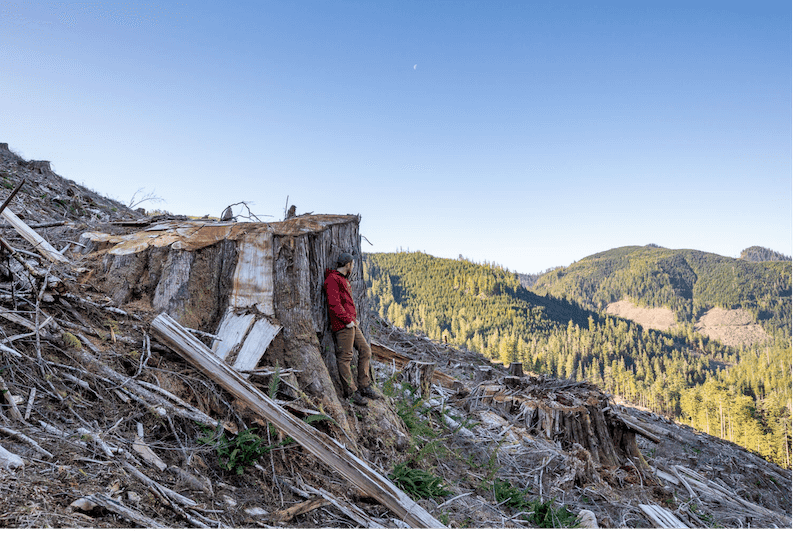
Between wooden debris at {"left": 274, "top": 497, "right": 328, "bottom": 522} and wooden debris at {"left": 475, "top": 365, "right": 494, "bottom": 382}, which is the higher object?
wooden debris at {"left": 274, "top": 497, "right": 328, "bottom": 522}

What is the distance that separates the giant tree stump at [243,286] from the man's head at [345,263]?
240 millimetres

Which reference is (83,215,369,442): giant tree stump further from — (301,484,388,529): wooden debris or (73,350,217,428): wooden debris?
(301,484,388,529): wooden debris

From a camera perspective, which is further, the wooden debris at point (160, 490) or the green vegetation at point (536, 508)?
the green vegetation at point (536, 508)

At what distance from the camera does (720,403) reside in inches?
3034

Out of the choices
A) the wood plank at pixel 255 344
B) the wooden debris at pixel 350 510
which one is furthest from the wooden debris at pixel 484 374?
the wooden debris at pixel 350 510

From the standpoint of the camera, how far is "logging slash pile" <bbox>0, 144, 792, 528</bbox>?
331 cm

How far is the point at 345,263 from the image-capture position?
596 cm

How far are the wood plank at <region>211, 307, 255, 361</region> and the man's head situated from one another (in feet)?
4.25

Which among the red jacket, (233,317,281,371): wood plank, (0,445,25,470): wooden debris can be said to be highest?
the red jacket

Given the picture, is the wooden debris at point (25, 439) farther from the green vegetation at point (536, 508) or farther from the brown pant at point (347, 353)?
the green vegetation at point (536, 508)

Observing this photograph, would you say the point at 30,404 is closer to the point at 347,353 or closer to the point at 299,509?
the point at 299,509

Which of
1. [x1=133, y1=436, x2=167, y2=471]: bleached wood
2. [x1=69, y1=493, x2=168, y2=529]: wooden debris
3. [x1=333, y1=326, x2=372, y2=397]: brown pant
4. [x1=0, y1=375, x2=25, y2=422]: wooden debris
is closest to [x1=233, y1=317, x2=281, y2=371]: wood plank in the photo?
[x1=333, y1=326, x2=372, y2=397]: brown pant

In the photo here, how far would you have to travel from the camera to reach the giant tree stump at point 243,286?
207 inches

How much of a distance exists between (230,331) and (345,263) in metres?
1.66
